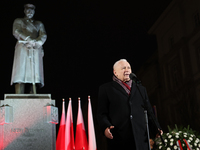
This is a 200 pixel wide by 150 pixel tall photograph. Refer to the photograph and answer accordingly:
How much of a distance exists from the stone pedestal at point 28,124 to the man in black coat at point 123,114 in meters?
2.67

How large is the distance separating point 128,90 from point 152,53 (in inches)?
256

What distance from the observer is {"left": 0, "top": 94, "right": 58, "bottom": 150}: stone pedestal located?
199 inches

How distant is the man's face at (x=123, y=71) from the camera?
2.83m

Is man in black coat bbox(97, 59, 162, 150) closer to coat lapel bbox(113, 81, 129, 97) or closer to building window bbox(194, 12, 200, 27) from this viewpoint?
coat lapel bbox(113, 81, 129, 97)

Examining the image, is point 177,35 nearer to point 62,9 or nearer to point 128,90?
point 62,9

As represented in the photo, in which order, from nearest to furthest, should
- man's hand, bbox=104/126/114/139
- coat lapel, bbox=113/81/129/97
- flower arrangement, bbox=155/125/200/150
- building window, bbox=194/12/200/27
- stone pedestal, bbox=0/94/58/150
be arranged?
man's hand, bbox=104/126/114/139 < coat lapel, bbox=113/81/129/97 < stone pedestal, bbox=0/94/58/150 < flower arrangement, bbox=155/125/200/150 < building window, bbox=194/12/200/27

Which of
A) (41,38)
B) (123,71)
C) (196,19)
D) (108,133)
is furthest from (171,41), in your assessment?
(108,133)

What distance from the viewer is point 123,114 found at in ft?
8.61

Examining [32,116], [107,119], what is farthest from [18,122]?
[107,119]

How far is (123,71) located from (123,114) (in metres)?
0.43

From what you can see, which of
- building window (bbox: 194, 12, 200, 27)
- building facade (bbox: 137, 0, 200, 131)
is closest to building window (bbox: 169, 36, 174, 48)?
building facade (bbox: 137, 0, 200, 131)

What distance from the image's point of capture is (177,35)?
8.27m

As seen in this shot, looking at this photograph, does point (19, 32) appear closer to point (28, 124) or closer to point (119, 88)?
point (28, 124)

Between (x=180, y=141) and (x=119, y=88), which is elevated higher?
(x=119, y=88)
